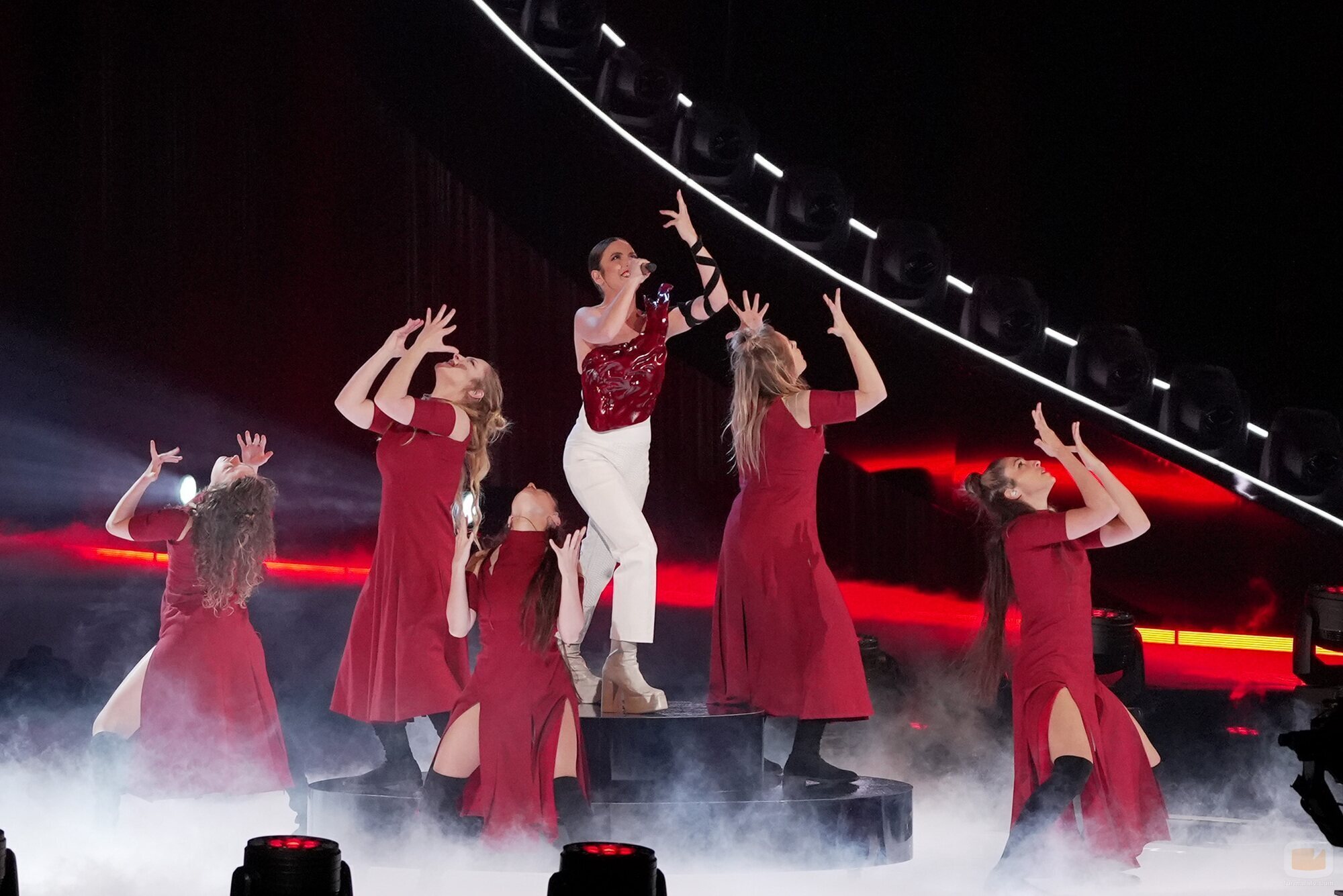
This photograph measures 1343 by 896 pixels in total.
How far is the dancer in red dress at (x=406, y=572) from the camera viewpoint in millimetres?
4344

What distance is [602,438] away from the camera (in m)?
4.43

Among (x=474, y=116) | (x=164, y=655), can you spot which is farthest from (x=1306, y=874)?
(x=474, y=116)

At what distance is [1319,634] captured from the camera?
4797 millimetres

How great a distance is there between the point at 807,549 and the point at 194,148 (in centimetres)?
334

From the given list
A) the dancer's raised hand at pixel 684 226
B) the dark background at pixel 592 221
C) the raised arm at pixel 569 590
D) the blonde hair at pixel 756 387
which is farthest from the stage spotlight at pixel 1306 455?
the raised arm at pixel 569 590

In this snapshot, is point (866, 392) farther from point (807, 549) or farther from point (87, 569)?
point (87, 569)

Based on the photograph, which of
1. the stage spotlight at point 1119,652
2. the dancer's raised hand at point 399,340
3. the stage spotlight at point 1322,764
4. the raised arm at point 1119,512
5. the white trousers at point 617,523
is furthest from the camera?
the stage spotlight at point 1119,652

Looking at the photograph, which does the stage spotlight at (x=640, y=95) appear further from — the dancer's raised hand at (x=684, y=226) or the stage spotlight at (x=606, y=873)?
the stage spotlight at (x=606, y=873)

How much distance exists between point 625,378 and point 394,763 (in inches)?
53.6

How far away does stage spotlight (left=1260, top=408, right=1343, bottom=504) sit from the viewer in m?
5.06

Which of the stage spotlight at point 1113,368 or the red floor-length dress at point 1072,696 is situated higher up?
the stage spotlight at point 1113,368

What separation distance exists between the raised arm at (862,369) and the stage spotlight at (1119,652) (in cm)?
115

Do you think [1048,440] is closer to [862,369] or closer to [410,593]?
[862,369]

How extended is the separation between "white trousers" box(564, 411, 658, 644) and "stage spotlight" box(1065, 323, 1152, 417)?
1720 millimetres
